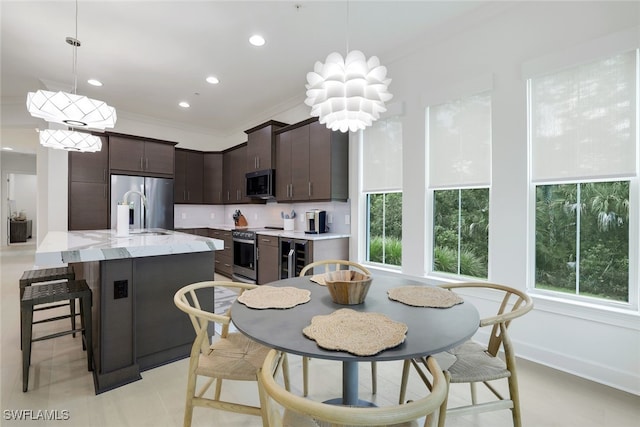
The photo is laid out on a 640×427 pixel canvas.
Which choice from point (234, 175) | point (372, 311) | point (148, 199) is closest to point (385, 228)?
point (372, 311)

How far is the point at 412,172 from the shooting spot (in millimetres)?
3295

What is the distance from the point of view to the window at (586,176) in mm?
2094

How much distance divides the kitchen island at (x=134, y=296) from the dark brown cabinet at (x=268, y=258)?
5.30 ft

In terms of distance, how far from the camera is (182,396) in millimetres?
1976

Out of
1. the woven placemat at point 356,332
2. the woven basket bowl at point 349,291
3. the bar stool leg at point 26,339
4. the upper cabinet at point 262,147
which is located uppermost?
the upper cabinet at point 262,147

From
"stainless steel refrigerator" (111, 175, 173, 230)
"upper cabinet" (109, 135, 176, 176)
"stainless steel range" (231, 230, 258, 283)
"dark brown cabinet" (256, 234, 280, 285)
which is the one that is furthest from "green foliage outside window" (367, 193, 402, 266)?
"upper cabinet" (109, 135, 176, 176)

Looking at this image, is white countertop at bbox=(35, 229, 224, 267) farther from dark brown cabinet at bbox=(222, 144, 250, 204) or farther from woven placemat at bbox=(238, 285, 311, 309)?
dark brown cabinet at bbox=(222, 144, 250, 204)

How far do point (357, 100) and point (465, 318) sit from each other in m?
1.24

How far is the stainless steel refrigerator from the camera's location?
4.97 metres

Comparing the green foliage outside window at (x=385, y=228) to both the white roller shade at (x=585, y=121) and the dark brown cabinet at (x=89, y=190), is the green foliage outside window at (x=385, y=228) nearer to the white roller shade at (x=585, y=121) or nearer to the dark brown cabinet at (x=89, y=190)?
the white roller shade at (x=585, y=121)

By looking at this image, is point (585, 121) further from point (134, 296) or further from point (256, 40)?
point (134, 296)

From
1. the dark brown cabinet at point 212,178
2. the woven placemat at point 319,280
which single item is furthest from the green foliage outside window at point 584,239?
the dark brown cabinet at point 212,178

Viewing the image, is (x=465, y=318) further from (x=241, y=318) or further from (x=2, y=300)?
(x=2, y=300)

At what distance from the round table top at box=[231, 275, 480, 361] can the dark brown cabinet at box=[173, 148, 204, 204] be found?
206 inches
